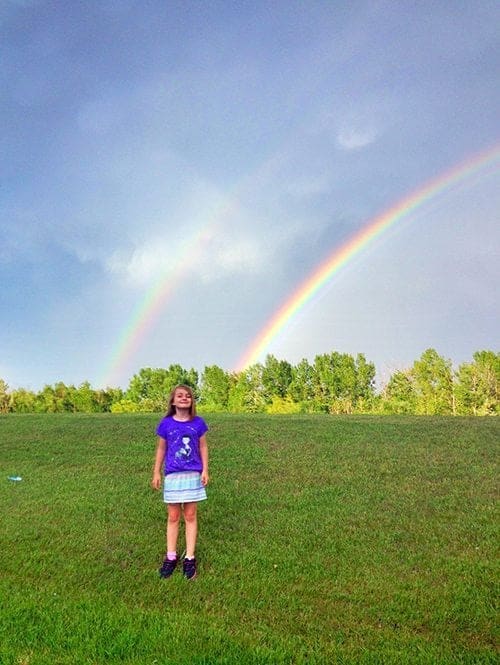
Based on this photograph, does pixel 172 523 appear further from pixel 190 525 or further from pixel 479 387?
pixel 479 387

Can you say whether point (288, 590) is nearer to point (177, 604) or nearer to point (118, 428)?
point (177, 604)

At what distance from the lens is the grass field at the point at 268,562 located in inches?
185

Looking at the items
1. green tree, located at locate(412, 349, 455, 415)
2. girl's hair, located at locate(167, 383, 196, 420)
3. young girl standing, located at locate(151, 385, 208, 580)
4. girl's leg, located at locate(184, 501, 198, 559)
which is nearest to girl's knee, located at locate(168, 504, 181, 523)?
young girl standing, located at locate(151, 385, 208, 580)

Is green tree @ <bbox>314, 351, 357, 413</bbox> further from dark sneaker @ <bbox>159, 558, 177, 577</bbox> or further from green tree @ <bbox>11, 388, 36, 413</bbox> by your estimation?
dark sneaker @ <bbox>159, 558, 177, 577</bbox>

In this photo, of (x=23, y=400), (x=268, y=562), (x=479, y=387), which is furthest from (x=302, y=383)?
(x=268, y=562)

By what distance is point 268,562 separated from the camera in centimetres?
688

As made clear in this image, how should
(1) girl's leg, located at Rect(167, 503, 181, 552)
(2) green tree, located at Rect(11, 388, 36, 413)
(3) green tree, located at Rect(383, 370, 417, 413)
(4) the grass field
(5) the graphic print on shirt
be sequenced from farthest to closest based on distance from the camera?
1. (2) green tree, located at Rect(11, 388, 36, 413)
2. (3) green tree, located at Rect(383, 370, 417, 413)
3. (1) girl's leg, located at Rect(167, 503, 181, 552)
4. (5) the graphic print on shirt
5. (4) the grass field

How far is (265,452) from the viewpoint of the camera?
1467cm

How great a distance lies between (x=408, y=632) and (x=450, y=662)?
0.62m

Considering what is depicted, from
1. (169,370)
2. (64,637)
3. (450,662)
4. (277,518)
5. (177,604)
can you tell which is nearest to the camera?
(450,662)

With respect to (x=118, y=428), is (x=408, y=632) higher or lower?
lower

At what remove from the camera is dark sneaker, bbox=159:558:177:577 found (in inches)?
254

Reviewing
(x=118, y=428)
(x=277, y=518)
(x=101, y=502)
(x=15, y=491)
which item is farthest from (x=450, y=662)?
(x=118, y=428)

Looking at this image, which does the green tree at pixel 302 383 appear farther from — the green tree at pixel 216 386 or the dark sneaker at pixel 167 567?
the dark sneaker at pixel 167 567
